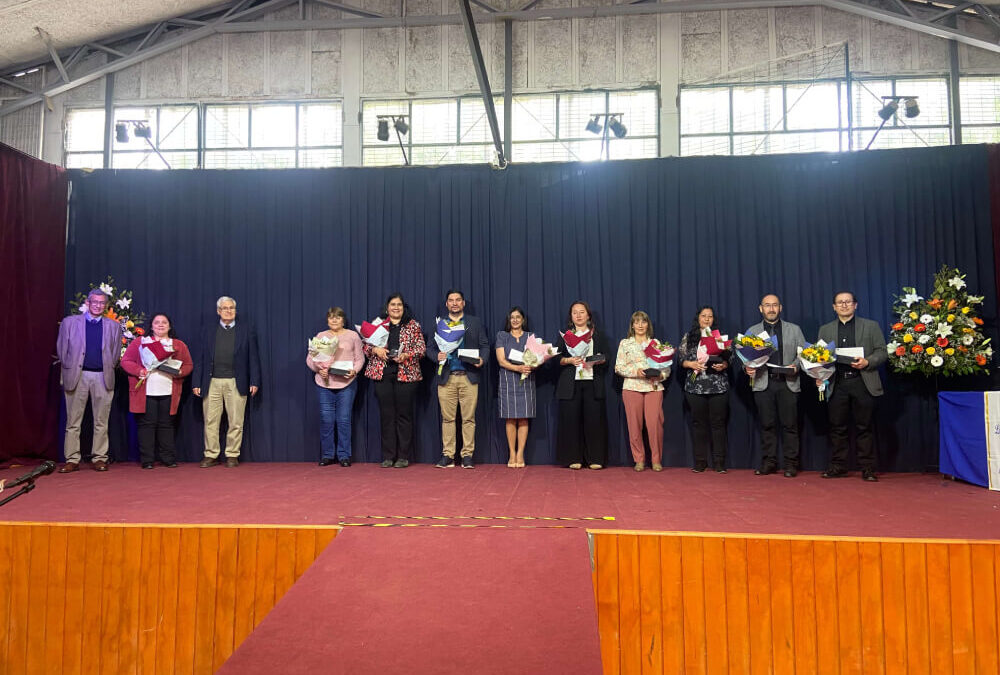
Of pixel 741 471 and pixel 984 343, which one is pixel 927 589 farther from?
pixel 984 343

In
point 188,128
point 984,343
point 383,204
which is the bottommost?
point 984,343

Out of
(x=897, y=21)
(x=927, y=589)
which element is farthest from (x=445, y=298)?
(x=897, y=21)

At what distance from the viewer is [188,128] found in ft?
29.1

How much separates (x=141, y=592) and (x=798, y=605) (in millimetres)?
3024

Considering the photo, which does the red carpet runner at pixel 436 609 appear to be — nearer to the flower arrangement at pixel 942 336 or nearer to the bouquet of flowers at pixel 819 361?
the bouquet of flowers at pixel 819 361

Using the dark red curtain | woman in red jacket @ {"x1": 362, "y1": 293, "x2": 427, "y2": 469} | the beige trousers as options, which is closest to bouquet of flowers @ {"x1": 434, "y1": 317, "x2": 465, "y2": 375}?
woman in red jacket @ {"x1": 362, "y1": 293, "x2": 427, "y2": 469}

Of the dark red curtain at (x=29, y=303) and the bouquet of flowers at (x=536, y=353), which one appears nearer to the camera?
the bouquet of flowers at (x=536, y=353)

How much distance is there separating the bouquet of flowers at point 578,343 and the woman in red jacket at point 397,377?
3.97ft

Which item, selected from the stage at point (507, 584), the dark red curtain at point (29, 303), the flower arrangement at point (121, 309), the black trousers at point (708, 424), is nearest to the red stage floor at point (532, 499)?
→ the stage at point (507, 584)

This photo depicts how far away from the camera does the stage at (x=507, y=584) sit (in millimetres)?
2525

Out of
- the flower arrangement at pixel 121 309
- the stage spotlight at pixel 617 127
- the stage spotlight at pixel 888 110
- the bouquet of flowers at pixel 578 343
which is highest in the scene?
the stage spotlight at pixel 617 127

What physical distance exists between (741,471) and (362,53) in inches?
269

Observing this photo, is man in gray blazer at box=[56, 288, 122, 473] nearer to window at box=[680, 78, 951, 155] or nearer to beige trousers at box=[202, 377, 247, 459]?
beige trousers at box=[202, 377, 247, 459]

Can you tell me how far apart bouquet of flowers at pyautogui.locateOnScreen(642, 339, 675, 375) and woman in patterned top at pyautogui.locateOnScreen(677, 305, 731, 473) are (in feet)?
0.51
